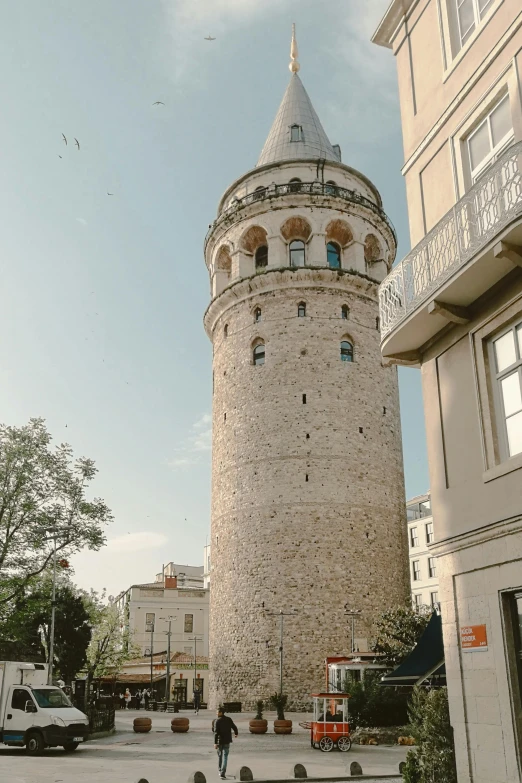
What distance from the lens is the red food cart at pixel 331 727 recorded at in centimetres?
1781

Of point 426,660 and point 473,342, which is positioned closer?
point 473,342

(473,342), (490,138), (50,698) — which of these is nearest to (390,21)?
(490,138)

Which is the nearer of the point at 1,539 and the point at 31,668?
the point at 31,668

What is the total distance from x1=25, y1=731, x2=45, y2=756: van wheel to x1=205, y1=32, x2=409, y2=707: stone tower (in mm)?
12944

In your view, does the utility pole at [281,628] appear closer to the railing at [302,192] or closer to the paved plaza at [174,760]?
the paved plaza at [174,760]

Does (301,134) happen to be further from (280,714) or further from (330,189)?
(280,714)

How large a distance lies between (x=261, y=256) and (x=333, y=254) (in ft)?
11.4

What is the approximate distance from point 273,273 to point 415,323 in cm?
2468

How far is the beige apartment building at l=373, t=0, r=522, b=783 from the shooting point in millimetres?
8336

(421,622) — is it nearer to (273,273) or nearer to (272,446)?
(272,446)

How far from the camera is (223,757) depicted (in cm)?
1362

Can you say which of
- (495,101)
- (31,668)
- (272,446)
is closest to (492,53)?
(495,101)

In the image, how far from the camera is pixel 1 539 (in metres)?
26.6

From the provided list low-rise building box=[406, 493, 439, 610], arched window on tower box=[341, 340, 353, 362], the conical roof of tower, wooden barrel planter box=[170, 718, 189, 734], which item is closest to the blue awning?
wooden barrel planter box=[170, 718, 189, 734]
